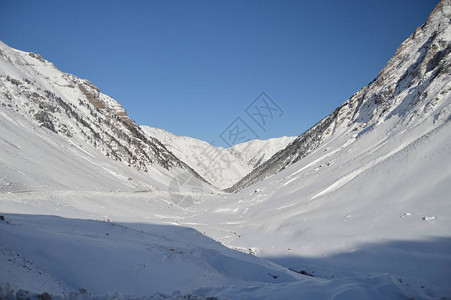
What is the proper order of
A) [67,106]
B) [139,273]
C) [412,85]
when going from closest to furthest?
[139,273] < [412,85] < [67,106]

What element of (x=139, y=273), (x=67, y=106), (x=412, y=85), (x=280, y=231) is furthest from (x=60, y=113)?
(x=412, y=85)

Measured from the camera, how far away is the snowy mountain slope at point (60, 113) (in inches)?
2352

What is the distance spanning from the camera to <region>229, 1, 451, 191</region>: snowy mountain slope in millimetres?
32656

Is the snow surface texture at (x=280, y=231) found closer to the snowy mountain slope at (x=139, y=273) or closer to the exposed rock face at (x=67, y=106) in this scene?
the snowy mountain slope at (x=139, y=273)

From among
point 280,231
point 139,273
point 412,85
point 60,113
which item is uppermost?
point 412,85

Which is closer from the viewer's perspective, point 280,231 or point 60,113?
point 280,231

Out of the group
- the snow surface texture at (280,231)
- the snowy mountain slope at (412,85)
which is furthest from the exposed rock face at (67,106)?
the snowy mountain slope at (412,85)

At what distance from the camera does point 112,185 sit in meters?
53.9

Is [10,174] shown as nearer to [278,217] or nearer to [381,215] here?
[278,217]

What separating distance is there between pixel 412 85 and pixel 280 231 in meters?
36.3

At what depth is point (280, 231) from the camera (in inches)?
900

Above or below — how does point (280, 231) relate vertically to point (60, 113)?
below

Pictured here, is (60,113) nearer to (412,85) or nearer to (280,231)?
(280,231)

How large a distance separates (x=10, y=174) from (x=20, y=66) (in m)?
68.8
